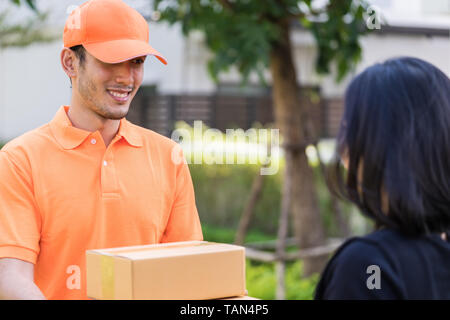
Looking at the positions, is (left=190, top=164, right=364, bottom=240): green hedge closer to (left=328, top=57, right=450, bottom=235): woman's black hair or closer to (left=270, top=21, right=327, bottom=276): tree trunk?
(left=270, top=21, right=327, bottom=276): tree trunk

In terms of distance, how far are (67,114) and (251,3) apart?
2.71 metres

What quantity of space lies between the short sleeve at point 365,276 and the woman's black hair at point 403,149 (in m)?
0.08

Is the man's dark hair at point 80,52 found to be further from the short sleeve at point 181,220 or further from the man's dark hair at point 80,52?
the short sleeve at point 181,220

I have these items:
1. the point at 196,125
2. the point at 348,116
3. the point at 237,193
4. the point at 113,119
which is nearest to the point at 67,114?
the point at 113,119

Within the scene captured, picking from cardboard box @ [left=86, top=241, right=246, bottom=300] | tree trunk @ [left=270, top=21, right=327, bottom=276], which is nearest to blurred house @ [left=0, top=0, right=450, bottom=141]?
tree trunk @ [left=270, top=21, right=327, bottom=276]

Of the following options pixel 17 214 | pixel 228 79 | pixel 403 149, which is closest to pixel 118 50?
pixel 17 214

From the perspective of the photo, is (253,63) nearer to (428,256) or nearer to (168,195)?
(168,195)

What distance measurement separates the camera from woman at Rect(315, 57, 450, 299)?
4.00ft

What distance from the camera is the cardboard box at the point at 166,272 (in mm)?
1374

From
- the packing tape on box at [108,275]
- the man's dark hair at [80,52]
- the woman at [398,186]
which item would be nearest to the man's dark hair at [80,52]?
the man's dark hair at [80,52]

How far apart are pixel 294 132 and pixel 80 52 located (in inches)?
130

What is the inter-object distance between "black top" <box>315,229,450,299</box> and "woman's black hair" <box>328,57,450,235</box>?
1.4 inches
